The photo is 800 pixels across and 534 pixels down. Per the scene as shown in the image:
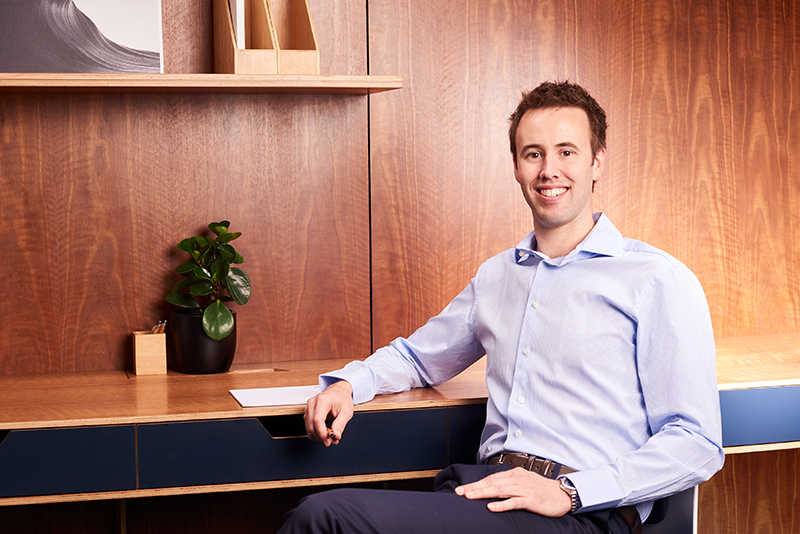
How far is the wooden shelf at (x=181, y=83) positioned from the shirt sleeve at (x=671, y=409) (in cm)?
93

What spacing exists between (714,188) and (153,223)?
176 centimetres

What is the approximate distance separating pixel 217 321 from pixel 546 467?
0.97 meters

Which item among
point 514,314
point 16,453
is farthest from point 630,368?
point 16,453

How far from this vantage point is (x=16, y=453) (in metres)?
1.62

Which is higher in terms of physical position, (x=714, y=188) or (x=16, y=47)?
(x=16, y=47)

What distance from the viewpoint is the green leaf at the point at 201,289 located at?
2.10 meters

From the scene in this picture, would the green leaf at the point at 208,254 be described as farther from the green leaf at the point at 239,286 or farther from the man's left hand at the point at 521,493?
the man's left hand at the point at 521,493

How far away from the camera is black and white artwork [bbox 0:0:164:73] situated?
203cm

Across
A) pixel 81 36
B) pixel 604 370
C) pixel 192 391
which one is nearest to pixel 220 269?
pixel 192 391

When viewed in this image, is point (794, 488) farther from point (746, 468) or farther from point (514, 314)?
point (514, 314)

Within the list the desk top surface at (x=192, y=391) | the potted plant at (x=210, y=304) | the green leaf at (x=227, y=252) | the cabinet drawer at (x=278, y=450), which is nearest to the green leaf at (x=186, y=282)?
the potted plant at (x=210, y=304)

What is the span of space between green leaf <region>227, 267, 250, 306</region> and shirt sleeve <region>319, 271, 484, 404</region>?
441 millimetres

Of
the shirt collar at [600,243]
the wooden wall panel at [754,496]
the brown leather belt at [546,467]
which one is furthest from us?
the wooden wall panel at [754,496]

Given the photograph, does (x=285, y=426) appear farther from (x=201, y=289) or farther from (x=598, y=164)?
(x=598, y=164)
